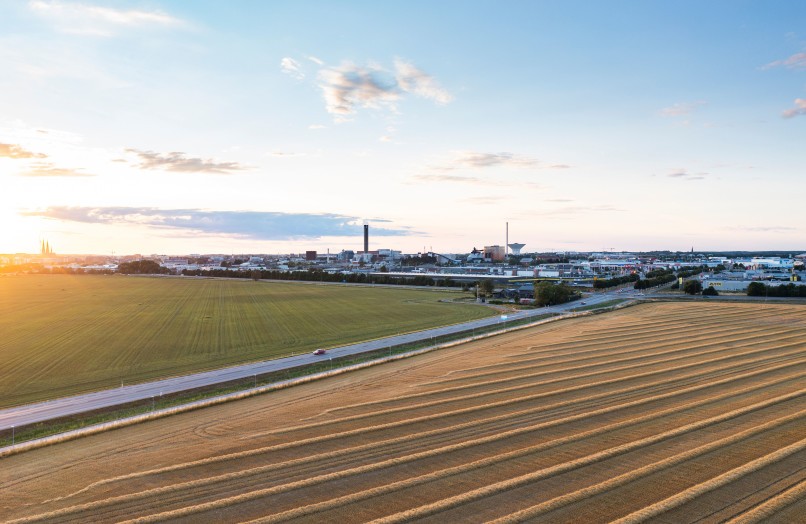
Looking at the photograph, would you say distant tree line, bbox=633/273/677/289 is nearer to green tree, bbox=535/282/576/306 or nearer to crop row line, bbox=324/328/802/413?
green tree, bbox=535/282/576/306

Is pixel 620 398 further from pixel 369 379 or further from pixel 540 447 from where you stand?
pixel 369 379

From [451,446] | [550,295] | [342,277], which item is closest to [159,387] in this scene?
[451,446]

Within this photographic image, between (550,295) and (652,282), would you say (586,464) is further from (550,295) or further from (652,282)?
(652,282)

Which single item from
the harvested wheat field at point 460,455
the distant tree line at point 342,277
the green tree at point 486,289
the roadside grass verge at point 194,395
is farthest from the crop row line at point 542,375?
the distant tree line at point 342,277

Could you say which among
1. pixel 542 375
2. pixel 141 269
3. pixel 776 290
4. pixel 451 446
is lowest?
pixel 542 375

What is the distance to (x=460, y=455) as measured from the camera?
1892 cm

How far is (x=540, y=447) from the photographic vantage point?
1945 centimetres

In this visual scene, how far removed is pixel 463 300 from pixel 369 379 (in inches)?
2160

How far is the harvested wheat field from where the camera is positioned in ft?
49.6

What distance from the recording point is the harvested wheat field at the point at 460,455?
1511 cm

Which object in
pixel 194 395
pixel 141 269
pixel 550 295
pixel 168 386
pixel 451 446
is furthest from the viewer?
pixel 141 269

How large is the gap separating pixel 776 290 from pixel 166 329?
87.1 meters

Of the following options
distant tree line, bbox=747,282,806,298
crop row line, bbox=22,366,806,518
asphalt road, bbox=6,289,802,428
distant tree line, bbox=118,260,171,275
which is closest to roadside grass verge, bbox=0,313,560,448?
asphalt road, bbox=6,289,802,428

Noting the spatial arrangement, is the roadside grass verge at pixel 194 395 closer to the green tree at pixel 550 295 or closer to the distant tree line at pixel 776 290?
the green tree at pixel 550 295
